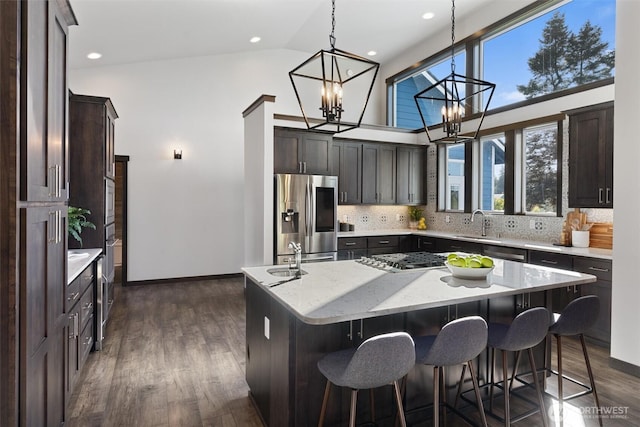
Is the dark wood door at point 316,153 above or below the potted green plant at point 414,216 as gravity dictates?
above

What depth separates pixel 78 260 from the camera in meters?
3.10

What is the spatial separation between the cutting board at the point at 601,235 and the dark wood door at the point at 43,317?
4.78 meters

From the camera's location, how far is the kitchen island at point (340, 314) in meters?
2.03

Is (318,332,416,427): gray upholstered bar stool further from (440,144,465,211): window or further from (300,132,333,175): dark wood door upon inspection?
(440,144,465,211): window

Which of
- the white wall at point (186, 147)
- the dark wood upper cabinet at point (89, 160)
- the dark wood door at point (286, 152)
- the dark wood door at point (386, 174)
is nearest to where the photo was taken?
the dark wood upper cabinet at point (89, 160)

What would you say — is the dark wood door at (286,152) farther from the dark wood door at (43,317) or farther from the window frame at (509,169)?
the dark wood door at (43,317)

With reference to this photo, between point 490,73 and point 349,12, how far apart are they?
2263 millimetres

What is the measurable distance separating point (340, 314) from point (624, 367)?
9.67 feet

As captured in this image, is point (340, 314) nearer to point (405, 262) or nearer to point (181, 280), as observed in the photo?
point (405, 262)

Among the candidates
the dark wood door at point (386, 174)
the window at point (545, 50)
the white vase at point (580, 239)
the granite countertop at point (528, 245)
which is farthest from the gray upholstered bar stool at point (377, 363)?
the dark wood door at point (386, 174)

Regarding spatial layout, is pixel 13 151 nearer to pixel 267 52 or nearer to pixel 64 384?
pixel 64 384

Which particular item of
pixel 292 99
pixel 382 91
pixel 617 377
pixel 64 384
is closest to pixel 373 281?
pixel 64 384

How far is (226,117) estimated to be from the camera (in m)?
6.91

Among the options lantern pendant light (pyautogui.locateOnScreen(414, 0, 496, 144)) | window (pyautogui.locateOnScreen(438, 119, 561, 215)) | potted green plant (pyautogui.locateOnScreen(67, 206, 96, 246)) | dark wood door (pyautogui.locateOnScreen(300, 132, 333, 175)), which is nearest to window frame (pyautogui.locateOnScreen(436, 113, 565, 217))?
window (pyautogui.locateOnScreen(438, 119, 561, 215))
